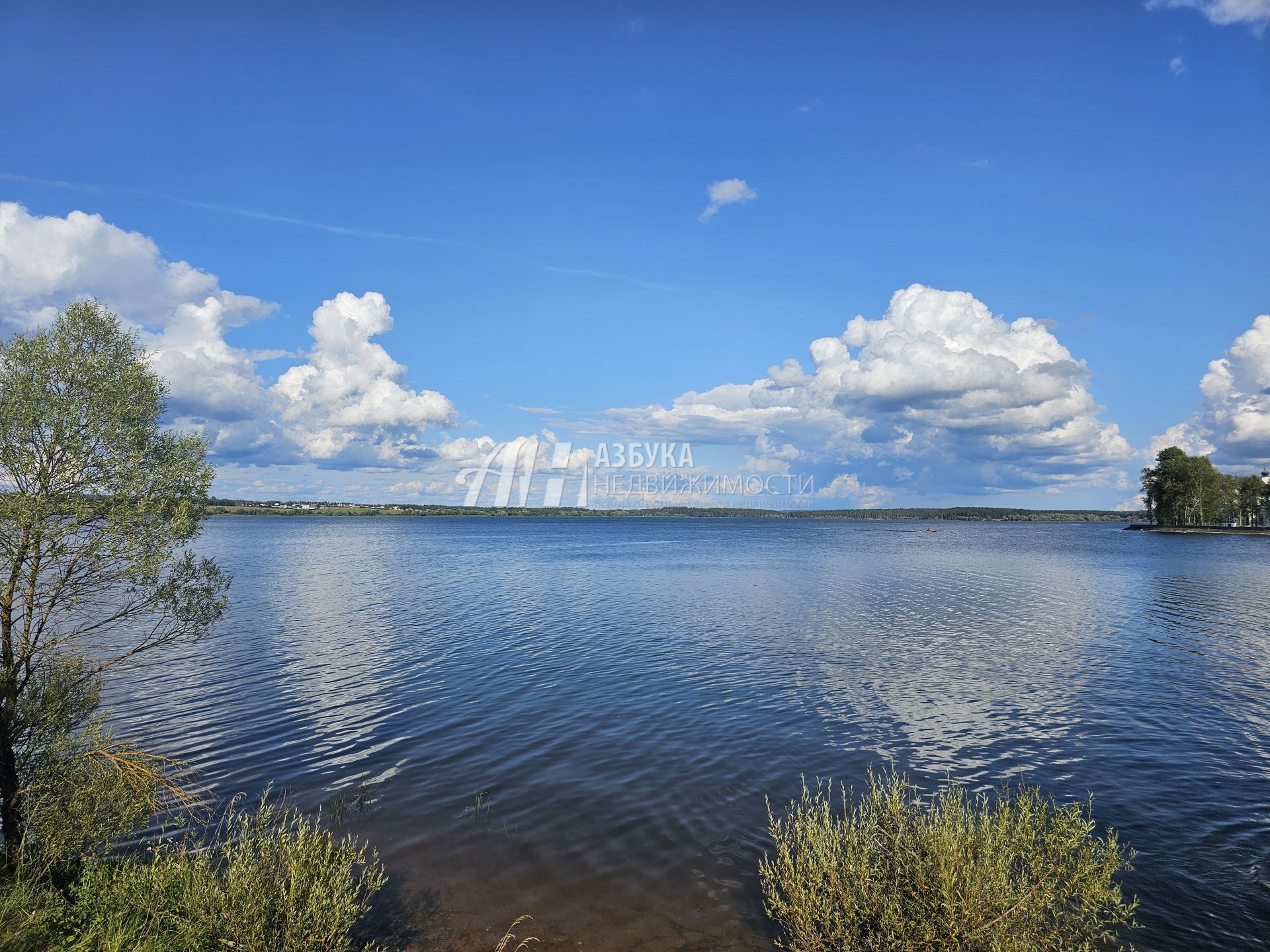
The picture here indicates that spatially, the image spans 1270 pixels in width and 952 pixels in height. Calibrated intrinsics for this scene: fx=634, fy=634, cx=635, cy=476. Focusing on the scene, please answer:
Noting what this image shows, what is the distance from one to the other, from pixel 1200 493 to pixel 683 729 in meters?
200

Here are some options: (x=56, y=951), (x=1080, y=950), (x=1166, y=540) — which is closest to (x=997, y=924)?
(x=1080, y=950)

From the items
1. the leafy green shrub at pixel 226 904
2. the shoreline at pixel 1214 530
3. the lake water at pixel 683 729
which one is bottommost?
the lake water at pixel 683 729

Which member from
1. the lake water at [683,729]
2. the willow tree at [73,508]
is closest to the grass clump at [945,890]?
the lake water at [683,729]

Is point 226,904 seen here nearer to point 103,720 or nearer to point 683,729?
point 103,720

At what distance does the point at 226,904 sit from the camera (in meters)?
8.34

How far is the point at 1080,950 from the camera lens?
27.8 feet

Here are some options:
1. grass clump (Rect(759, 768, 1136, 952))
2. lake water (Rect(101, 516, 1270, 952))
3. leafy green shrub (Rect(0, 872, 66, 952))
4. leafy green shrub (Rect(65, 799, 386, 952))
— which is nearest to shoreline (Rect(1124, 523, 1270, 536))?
lake water (Rect(101, 516, 1270, 952))

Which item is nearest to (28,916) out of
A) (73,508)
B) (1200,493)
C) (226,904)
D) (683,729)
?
(226,904)

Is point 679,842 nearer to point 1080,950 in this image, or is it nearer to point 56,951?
point 1080,950

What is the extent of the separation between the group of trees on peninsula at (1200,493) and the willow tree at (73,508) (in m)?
208

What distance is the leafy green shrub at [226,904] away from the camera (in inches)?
318

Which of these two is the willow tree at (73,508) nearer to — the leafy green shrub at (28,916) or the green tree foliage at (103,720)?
the green tree foliage at (103,720)

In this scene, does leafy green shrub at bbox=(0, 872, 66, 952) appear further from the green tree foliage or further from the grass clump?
the grass clump

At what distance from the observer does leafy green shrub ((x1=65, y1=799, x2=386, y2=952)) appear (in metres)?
8.09
